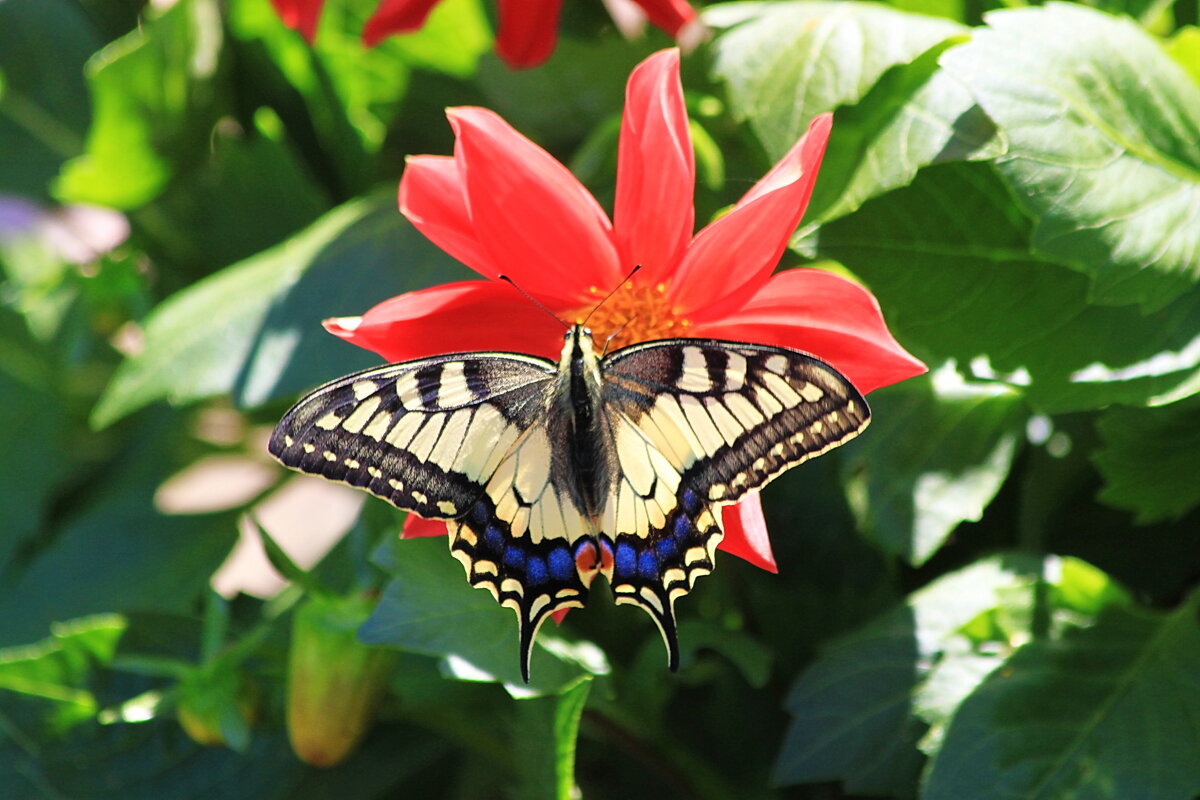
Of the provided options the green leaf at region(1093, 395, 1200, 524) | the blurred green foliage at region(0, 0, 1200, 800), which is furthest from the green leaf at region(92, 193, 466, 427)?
the green leaf at region(1093, 395, 1200, 524)

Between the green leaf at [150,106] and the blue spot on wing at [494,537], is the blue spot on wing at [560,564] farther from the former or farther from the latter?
the green leaf at [150,106]

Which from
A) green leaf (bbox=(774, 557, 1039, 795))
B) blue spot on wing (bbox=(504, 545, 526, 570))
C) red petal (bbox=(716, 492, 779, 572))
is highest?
red petal (bbox=(716, 492, 779, 572))

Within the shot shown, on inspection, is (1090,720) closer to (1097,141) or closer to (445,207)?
(1097,141)

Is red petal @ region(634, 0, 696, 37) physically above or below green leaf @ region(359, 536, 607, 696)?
above

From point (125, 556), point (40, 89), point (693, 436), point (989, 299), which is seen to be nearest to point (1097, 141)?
point (989, 299)

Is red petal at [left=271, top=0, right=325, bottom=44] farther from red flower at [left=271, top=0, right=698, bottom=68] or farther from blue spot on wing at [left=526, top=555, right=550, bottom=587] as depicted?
blue spot on wing at [left=526, top=555, right=550, bottom=587]

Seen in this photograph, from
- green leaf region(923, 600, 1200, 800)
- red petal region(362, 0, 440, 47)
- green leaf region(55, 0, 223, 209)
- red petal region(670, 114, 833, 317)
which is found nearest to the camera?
red petal region(670, 114, 833, 317)

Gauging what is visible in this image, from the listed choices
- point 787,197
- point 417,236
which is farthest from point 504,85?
point 787,197

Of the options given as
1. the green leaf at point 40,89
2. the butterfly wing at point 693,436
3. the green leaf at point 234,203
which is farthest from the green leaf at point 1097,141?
the green leaf at point 40,89
